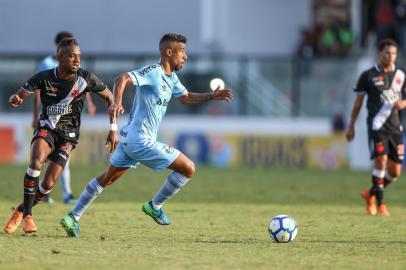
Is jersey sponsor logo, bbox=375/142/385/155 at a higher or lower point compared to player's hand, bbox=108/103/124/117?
lower

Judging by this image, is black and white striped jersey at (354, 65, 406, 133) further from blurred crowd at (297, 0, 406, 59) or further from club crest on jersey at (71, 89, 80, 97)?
blurred crowd at (297, 0, 406, 59)

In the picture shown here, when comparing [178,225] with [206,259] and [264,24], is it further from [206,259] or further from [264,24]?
[264,24]

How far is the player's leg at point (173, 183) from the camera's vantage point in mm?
11851

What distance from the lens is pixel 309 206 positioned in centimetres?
1686

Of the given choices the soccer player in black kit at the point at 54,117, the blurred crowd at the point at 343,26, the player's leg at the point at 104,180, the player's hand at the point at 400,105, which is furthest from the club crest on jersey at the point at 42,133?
the blurred crowd at the point at 343,26

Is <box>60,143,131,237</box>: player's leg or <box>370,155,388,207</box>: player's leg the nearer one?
<box>60,143,131,237</box>: player's leg

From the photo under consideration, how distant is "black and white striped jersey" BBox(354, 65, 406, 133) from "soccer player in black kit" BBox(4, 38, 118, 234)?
508cm

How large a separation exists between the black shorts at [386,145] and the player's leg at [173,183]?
13.8ft

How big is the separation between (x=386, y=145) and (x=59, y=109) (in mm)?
5772

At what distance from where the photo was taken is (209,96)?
39.7ft

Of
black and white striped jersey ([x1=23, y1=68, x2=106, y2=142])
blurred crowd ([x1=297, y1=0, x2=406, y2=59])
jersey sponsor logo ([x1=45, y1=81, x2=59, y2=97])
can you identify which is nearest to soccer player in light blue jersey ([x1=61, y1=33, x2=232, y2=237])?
black and white striped jersey ([x1=23, y1=68, x2=106, y2=142])

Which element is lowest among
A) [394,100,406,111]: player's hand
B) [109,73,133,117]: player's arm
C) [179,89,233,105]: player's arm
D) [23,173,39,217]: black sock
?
[394,100,406,111]: player's hand

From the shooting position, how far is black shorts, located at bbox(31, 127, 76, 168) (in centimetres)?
1151

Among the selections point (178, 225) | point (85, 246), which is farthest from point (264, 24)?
point (85, 246)
